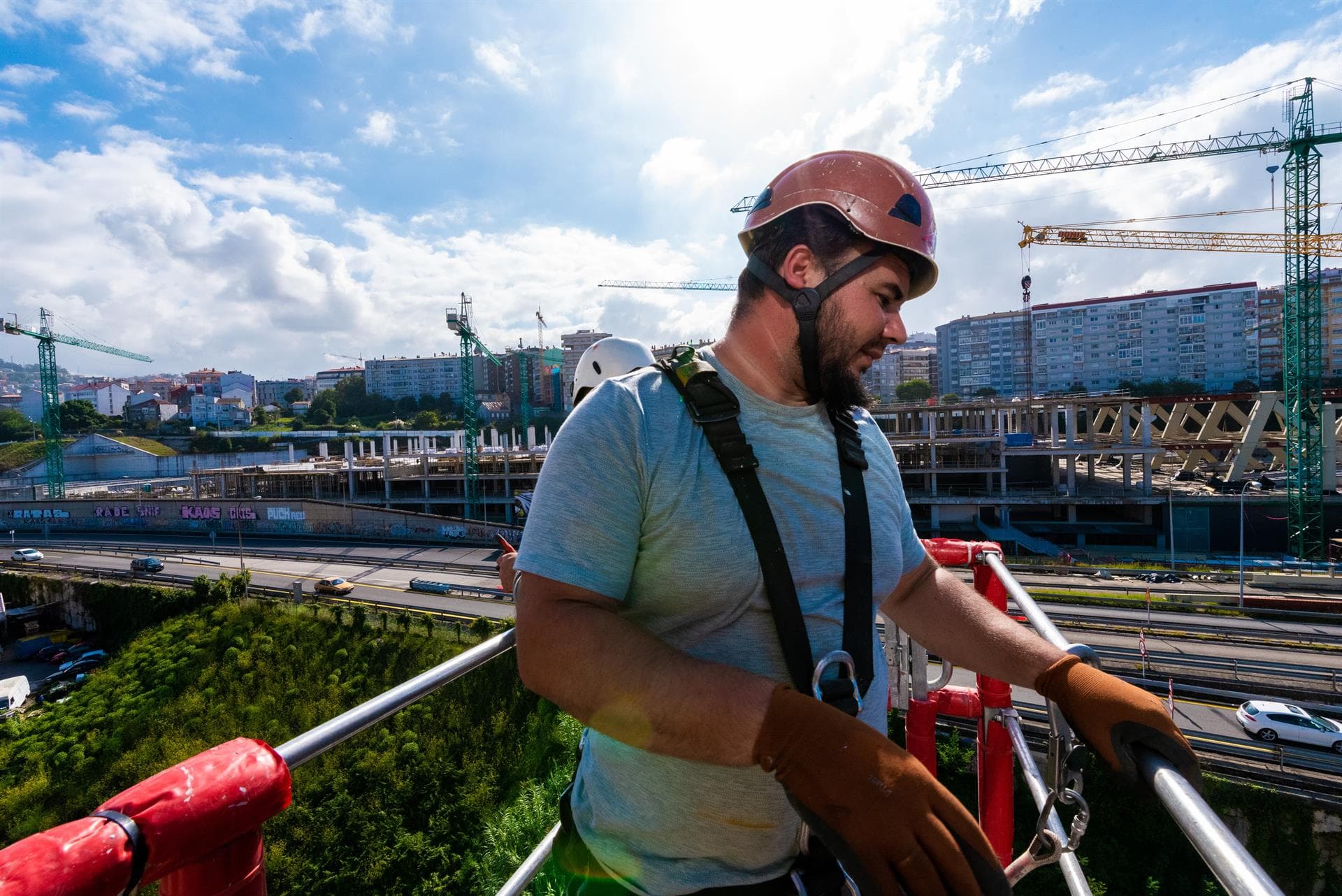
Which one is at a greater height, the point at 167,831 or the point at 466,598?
the point at 167,831

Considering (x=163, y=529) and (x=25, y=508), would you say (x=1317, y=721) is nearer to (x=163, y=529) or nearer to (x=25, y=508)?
(x=163, y=529)

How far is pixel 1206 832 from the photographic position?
1024 millimetres

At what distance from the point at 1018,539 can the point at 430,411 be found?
75534mm

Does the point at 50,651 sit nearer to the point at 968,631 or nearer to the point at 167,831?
the point at 167,831

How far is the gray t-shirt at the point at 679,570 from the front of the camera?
1257 mm

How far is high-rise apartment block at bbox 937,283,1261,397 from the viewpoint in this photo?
7931cm

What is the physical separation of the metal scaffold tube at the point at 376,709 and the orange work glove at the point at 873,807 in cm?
69

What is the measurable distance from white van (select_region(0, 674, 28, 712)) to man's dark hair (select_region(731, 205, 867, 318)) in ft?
107

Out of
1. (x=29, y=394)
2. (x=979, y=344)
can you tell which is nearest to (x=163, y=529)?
(x=979, y=344)

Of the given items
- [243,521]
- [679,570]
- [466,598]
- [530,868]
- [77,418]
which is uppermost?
[77,418]

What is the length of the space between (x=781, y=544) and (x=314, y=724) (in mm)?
21873

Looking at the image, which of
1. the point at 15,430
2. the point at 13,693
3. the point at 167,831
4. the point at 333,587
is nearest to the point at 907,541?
the point at 167,831

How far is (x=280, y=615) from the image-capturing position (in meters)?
22.9

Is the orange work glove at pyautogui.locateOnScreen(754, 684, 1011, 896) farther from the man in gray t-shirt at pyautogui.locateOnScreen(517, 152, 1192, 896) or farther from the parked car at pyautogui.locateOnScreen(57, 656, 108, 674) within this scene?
the parked car at pyautogui.locateOnScreen(57, 656, 108, 674)
